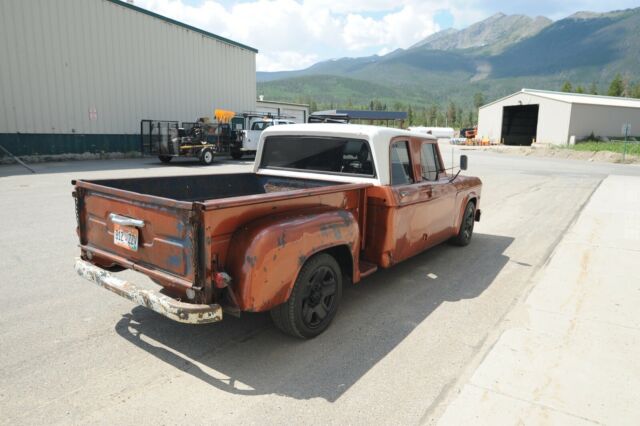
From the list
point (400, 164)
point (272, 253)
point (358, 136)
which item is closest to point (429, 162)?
point (400, 164)

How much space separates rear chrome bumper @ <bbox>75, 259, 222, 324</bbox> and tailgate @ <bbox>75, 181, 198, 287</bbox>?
0.15 meters

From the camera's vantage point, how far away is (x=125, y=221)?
11.5 feet

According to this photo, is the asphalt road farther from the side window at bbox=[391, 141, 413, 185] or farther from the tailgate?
the side window at bbox=[391, 141, 413, 185]

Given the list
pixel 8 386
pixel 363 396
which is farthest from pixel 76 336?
pixel 363 396

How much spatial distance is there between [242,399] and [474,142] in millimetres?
50611

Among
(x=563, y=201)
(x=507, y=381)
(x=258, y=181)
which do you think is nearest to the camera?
(x=507, y=381)

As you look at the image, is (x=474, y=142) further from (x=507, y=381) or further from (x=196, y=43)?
(x=507, y=381)

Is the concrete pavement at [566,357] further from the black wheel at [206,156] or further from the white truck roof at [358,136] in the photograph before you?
the black wheel at [206,156]

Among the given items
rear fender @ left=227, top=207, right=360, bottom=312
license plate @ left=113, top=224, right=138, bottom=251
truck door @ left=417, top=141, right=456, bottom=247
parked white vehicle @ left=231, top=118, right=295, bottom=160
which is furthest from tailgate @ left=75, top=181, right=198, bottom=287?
parked white vehicle @ left=231, top=118, right=295, bottom=160

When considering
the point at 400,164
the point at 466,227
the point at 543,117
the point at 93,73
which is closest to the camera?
the point at 400,164

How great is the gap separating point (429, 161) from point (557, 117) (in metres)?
45.2

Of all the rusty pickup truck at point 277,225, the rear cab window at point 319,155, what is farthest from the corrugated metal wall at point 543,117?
the rear cab window at point 319,155

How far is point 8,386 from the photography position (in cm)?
298

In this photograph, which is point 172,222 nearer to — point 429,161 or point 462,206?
point 429,161
